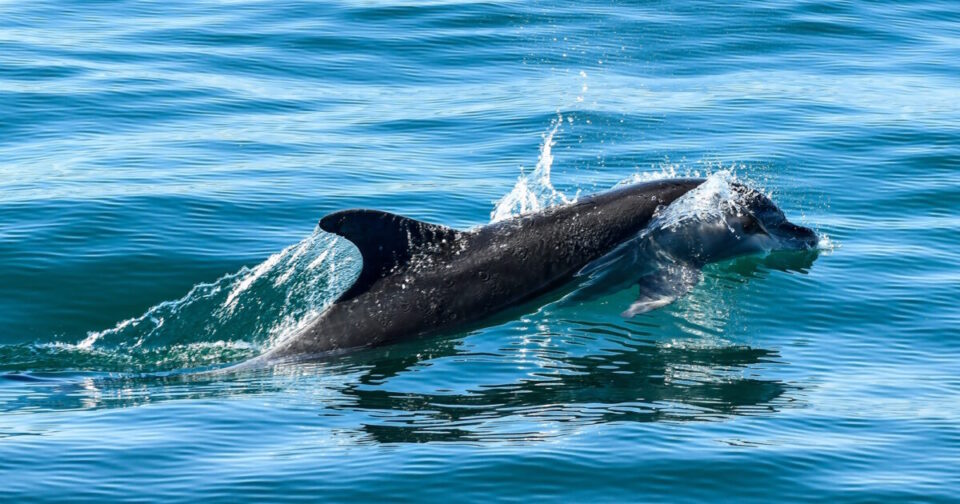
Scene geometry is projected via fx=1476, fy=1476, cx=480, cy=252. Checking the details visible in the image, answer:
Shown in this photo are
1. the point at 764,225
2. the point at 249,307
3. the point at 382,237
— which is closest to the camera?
the point at 382,237

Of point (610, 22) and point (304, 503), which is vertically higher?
point (610, 22)

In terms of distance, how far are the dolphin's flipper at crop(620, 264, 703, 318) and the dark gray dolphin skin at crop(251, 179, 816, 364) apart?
567 mm

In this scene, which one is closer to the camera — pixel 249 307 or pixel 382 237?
pixel 382 237

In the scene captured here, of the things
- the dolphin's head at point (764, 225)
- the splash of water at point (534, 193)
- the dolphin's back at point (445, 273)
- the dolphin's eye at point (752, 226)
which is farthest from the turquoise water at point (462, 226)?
the dolphin's eye at point (752, 226)

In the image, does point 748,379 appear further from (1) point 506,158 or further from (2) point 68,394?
(1) point 506,158

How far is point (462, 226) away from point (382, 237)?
16.9 feet

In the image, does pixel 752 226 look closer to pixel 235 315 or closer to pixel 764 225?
pixel 764 225

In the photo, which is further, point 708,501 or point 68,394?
point 68,394

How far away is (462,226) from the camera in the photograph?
1834cm

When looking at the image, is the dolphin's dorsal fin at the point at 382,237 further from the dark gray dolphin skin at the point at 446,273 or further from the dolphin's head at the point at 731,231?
the dolphin's head at the point at 731,231

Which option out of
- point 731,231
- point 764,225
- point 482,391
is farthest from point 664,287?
point 482,391

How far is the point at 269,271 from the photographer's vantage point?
16.2 meters

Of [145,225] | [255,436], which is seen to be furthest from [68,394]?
[145,225]

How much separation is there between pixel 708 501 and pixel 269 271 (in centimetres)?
732
